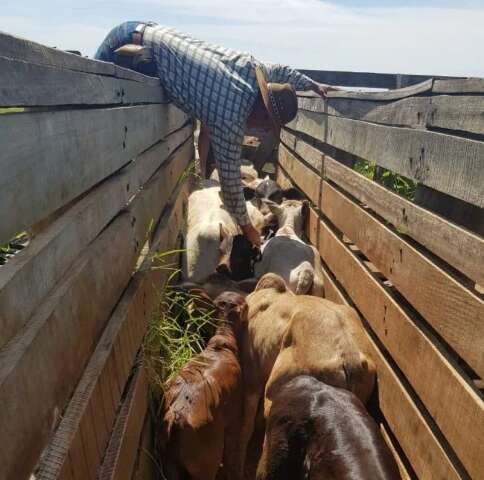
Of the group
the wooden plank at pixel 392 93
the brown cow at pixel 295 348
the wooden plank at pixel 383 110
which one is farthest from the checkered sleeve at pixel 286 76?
the brown cow at pixel 295 348

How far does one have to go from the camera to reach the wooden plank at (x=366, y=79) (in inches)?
423

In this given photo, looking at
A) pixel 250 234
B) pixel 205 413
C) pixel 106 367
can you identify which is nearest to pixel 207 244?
pixel 250 234

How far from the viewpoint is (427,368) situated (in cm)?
306

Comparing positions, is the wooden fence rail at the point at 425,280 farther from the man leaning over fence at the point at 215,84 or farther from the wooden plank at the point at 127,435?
the wooden plank at the point at 127,435

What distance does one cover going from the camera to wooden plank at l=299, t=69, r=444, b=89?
10742mm

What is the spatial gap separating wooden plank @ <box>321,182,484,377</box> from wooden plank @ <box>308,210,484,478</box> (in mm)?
121

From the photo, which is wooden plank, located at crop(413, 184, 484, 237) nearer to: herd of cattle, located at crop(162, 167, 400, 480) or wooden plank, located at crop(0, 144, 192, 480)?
herd of cattle, located at crop(162, 167, 400, 480)

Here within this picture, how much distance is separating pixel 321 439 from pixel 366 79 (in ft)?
30.8

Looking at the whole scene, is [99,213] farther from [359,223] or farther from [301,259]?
[301,259]

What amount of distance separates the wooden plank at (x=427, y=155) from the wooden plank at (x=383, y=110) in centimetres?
9

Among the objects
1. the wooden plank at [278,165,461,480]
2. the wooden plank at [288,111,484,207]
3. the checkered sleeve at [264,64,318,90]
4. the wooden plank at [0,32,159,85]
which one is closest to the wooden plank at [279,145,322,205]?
the checkered sleeve at [264,64,318,90]

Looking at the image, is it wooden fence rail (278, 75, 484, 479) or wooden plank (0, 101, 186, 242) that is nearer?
wooden plank (0, 101, 186, 242)

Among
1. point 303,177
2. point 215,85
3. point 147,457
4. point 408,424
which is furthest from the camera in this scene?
point 303,177

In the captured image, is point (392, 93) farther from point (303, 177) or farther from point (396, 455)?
point (303, 177)
